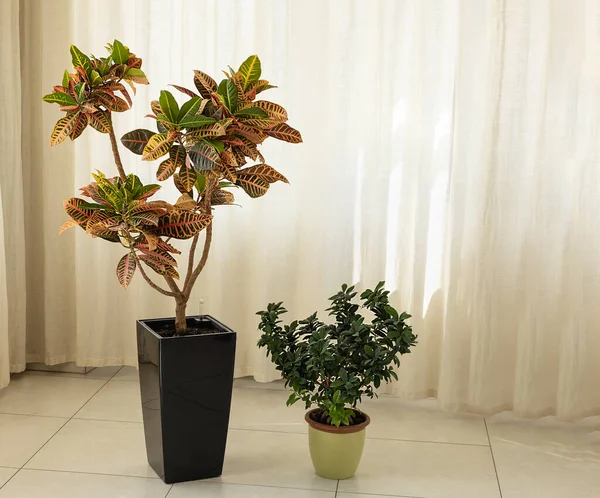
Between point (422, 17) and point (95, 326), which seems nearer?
point (422, 17)

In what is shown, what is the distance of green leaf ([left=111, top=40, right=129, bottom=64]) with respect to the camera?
76.2 inches

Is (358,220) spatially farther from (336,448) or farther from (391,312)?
(336,448)

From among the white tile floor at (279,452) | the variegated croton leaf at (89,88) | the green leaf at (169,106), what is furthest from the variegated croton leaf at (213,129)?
the white tile floor at (279,452)

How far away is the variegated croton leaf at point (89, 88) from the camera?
6.35ft

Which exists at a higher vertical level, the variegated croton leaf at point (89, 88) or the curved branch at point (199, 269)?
the variegated croton leaf at point (89, 88)

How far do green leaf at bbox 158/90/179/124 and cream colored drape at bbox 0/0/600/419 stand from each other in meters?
0.91

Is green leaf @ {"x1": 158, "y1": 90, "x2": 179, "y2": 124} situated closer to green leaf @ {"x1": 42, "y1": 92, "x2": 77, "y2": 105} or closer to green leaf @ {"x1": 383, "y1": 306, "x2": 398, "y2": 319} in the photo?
green leaf @ {"x1": 42, "y1": 92, "x2": 77, "y2": 105}

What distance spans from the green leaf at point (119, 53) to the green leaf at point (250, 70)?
31 cm

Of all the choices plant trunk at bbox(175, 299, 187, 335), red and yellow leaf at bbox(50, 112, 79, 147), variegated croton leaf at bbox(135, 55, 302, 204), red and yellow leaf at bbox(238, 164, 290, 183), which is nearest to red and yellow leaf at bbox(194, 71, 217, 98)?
variegated croton leaf at bbox(135, 55, 302, 204)

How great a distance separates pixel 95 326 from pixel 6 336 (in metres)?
0.35

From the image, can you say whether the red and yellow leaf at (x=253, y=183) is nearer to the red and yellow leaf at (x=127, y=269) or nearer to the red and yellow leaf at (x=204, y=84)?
the red and yellow leaf at (x=204, y=84)

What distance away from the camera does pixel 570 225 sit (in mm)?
2535

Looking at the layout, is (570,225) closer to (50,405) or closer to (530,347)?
(530,347)

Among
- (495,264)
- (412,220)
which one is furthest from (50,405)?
(495,264)
